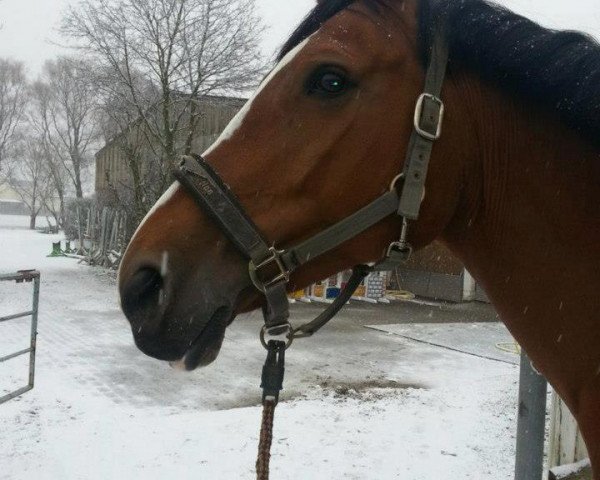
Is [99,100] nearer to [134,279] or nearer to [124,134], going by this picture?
[124,134]

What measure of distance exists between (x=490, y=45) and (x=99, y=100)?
20.0m

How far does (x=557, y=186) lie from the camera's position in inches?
55.3

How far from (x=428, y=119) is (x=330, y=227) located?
1.24ft

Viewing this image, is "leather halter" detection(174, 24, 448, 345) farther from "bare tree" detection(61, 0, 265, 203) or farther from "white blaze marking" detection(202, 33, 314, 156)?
"bare tree" detection(61, 0, 265, 203)

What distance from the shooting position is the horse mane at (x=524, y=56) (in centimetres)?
135

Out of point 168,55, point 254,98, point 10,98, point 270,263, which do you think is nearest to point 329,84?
point 254,98

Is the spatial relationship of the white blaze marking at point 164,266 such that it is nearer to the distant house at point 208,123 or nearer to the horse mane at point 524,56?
the horse mane at point 524,56

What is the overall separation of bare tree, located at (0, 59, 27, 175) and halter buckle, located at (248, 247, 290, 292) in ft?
119

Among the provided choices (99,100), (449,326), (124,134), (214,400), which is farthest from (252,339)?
(99,100)

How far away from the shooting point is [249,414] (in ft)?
18.1

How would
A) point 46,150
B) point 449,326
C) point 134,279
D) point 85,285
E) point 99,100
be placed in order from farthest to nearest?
point 46,150, point 99,100, point 85,285, point 449,326, point 134,279

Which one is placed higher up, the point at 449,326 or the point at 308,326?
the point at 308,326

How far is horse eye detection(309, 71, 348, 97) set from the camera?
1.42 metres

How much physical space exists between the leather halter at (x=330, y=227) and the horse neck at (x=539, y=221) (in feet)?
0.40
